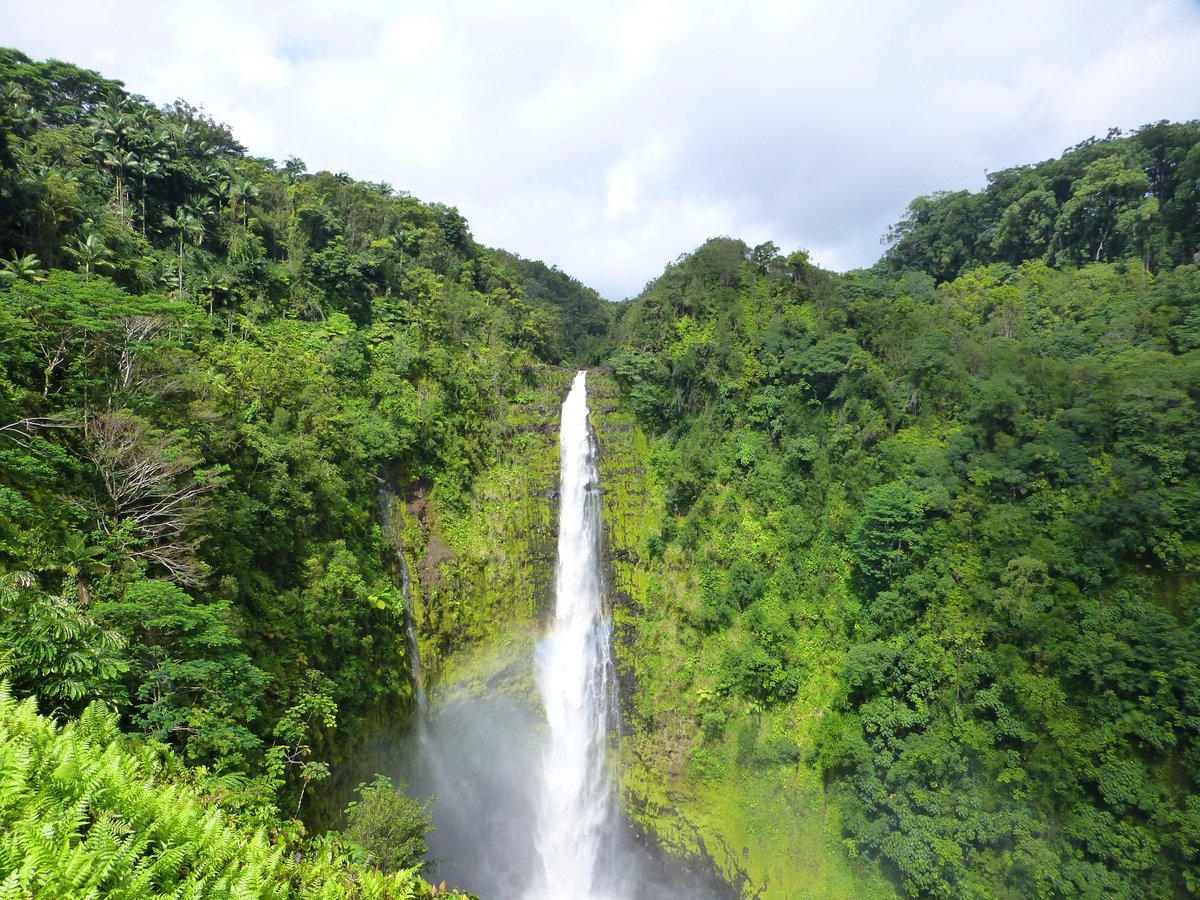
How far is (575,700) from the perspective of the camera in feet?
62.4

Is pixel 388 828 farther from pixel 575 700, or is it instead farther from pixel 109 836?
pixel 109 836

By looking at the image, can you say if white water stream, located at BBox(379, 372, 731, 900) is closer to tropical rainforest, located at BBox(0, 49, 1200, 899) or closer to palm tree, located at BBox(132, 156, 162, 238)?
tropical rainforest, located at BBox(0, 49, 1200, 899)

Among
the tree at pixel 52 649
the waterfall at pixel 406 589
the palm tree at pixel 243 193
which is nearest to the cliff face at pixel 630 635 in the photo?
the waterfall at pixel 406 589

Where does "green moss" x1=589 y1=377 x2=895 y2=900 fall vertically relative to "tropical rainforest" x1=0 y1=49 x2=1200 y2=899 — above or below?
below

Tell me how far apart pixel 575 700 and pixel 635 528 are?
6633mm

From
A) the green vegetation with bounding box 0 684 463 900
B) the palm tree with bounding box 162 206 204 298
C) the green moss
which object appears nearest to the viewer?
the green vegetation with bounding box 0 684 463 900

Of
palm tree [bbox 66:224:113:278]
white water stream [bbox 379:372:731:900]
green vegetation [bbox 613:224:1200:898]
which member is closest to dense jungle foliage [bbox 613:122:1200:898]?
green vegetation [bbox 613:224:1200:898]

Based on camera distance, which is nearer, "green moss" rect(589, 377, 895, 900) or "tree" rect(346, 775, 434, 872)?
"tree" rect(346, 775, 434, 872)

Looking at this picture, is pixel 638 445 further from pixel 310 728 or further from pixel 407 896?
pixel 407 896

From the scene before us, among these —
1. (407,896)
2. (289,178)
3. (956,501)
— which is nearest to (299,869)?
(407,896)

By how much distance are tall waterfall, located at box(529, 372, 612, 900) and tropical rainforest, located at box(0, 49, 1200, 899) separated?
909 mm

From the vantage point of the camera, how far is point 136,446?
28.6 feet

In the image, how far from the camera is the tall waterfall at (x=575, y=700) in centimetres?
1692

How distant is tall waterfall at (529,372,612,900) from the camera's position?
55.5 ft
